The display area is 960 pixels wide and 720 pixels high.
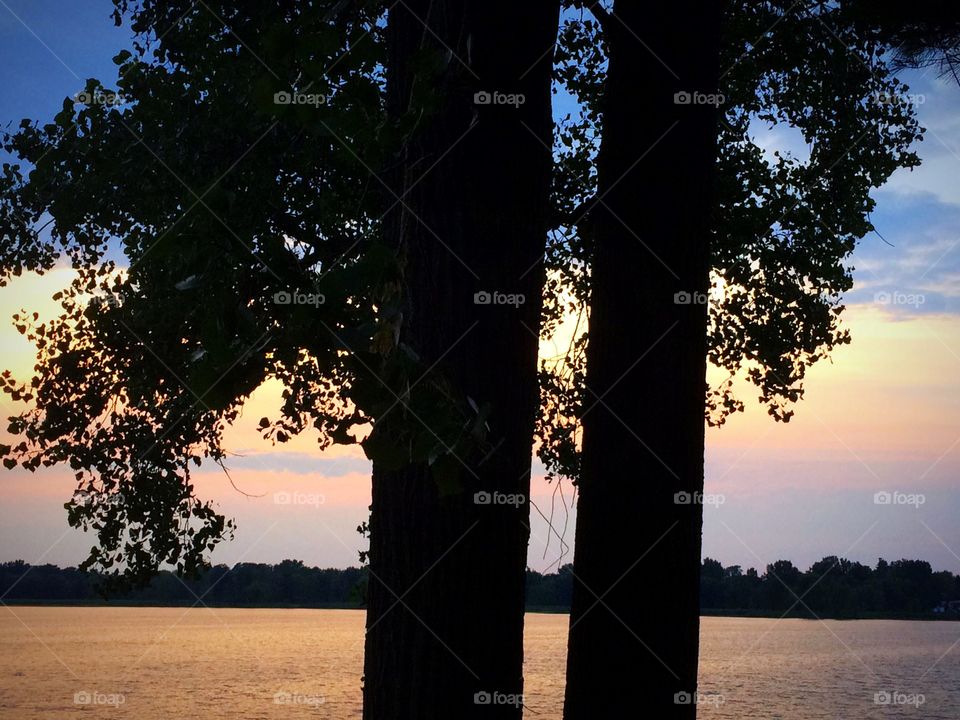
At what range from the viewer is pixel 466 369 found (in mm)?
5211

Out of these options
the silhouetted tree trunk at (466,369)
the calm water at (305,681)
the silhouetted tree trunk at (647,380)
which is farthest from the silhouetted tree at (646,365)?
the calm water at (305,681)

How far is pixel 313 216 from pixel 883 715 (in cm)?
8014

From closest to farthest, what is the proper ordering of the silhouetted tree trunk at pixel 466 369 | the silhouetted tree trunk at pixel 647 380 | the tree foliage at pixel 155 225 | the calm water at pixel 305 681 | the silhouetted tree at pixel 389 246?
the silhouetted tree at pixel 389 246
the silhouetted tree trunk at pixel 466 369
the silhouetted tree trunk at pixel 647 380
the tree foliage at pixel 155 225
the calm water at pixel 305 681

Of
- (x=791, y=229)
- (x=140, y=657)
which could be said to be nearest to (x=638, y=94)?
(x=791, y=229)

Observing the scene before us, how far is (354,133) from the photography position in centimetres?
321

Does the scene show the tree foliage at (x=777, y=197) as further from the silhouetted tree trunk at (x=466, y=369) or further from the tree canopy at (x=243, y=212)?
the silhouetted tree trunk at (x=466, y=369)

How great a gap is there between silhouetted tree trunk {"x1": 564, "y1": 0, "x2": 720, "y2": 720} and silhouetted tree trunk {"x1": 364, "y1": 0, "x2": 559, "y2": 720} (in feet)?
4.93

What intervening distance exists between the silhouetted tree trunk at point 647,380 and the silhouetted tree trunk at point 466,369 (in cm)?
150

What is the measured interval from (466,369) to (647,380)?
2.10m

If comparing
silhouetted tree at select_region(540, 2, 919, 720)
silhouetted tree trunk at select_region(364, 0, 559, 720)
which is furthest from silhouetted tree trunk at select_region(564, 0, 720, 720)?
silhouetted tree trunk at select_region(364, 0, 559, 720)

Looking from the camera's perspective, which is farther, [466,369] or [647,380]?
[647,380]

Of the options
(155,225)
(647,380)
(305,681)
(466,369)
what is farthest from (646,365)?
(305,681)

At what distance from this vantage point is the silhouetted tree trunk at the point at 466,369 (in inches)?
199

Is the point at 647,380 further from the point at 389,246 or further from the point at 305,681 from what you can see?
the point at 305,681
